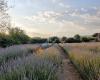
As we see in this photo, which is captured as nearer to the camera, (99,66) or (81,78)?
(99,66)

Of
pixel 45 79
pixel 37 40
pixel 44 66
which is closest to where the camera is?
pixel 45 79

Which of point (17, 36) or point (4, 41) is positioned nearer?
point (4, 41)

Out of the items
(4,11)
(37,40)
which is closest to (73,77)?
(4,11)

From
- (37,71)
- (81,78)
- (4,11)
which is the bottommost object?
(81,78)

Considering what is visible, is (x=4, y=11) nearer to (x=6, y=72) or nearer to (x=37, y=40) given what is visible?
(x=6, y=72)

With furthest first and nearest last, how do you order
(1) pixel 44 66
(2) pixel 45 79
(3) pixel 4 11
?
1. (3) pixel 4 11
2. (1) pixel 44 66
3. (2) pixel 45 79

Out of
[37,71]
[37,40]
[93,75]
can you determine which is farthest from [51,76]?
[37,40]

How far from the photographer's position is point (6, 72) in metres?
6.36

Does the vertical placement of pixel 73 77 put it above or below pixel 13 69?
below

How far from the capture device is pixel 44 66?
696cm

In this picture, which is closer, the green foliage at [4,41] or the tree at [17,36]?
the green foliage at [4,41]

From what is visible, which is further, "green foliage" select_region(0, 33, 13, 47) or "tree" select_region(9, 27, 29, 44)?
"tree" select_region(9, 27, 29, 44)

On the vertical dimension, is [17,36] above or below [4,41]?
above

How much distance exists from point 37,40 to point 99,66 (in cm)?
4669
